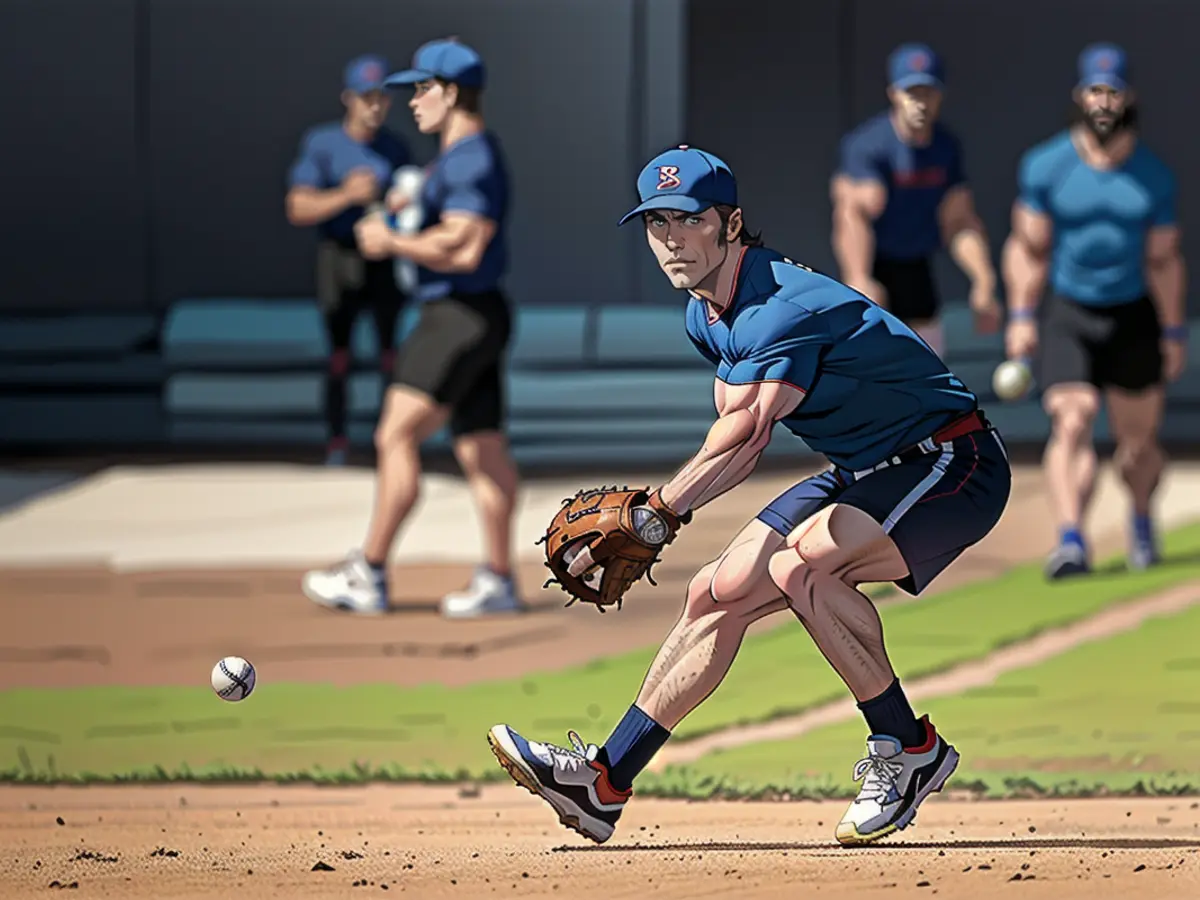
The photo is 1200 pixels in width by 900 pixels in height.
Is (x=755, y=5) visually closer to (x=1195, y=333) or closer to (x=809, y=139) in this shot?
(x=809, y=139)

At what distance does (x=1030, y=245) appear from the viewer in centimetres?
1107

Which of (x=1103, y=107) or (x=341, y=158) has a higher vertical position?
(x=1103, y=107)

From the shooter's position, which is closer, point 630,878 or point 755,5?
point 630,878

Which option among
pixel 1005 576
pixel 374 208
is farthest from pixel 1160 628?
pixel 374 208

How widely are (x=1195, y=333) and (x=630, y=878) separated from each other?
414 inches

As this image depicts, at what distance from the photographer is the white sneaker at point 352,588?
1037 centimetres

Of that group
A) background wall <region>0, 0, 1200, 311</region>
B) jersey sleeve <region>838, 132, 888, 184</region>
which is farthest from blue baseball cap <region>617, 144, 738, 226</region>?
background wall <region>0, 0, 1200, 311</region>

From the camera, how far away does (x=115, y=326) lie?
52.8 feet

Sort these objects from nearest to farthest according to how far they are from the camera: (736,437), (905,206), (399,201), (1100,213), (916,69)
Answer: (736,437) → (399,201) → (1100,213) → (916,69) → (905,206)

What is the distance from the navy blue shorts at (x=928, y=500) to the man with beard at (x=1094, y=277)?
15.7 feet

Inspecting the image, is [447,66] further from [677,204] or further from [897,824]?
[897,824]

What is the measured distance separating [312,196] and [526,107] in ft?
11.7

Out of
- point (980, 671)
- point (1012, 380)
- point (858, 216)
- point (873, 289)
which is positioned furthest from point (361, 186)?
point (980, 671)

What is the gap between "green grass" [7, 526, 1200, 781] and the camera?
8.16 m
